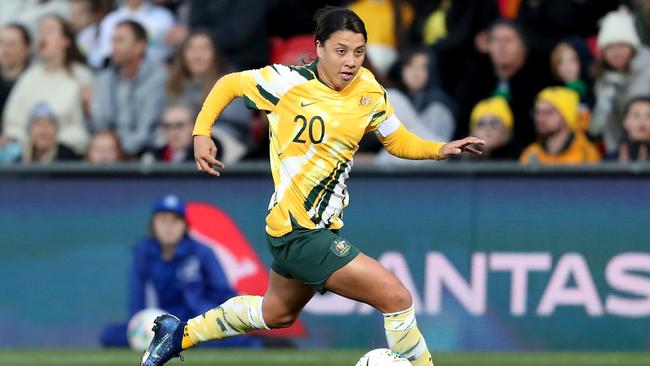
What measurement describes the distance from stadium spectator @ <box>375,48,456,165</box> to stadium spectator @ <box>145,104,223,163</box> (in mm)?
1577

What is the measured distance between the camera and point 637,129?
11508mm

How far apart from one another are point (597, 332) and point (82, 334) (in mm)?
4049

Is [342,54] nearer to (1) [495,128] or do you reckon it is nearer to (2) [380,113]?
(2) [380,113]

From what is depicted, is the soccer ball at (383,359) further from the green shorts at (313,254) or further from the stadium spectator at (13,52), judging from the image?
the stadium spectator at (13,52)

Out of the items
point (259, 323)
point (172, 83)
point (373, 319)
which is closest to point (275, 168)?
point (259, 323)

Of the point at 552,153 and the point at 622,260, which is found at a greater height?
the point at 552,153

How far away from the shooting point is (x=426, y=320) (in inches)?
440

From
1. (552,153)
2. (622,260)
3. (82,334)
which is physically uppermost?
(552,153)

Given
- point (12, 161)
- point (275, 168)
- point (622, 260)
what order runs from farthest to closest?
point (12, 161)
point (622, 260)
point (275, 168)

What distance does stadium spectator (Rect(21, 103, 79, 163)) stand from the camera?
1227 centimetres

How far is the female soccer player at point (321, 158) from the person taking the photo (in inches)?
288

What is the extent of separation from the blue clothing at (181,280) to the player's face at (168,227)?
0.24 feet

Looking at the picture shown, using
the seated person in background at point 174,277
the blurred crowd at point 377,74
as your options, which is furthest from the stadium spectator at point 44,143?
the seated person in background at point 174,277

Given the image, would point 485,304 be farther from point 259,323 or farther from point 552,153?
point 259,323
